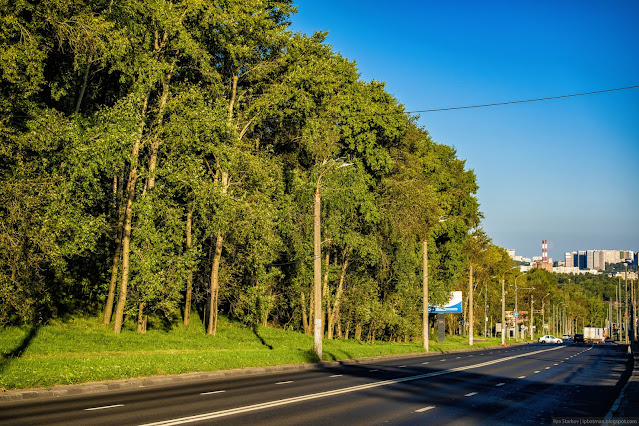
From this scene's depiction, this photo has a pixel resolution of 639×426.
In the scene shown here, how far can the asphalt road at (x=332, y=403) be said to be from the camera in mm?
12508

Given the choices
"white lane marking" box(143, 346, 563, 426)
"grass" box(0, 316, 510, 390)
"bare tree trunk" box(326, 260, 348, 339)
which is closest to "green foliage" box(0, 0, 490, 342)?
"bare tree trunk" box(326, 260, 348, 339)

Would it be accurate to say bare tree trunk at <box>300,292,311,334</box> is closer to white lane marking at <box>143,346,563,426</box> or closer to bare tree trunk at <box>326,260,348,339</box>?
bare tree trunk at <box>326,260,348,339</box>

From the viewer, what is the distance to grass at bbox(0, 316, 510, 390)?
17969 mm

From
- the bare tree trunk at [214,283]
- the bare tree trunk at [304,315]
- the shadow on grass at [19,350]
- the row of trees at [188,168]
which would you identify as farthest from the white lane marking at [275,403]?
the bare tree trunk at [304,315]

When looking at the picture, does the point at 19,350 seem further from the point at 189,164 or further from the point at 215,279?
the point at 215,279

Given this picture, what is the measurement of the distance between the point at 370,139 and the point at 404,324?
16.0 m

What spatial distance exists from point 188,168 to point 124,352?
9447 millimetres

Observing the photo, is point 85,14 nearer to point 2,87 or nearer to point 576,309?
point 2,87

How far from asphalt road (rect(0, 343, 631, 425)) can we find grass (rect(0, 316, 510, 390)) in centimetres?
151

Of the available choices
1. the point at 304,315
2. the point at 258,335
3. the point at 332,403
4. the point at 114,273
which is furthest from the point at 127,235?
the point at 304,315

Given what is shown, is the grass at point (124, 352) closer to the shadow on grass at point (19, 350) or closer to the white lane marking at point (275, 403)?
the shadow on grass at point (19, 350)

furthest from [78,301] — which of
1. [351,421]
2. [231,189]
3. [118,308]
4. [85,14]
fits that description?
[351,421]

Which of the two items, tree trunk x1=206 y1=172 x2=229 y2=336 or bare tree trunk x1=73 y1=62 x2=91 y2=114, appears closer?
bare tree trunk x1=73 y1=62 x2=91 y2=114

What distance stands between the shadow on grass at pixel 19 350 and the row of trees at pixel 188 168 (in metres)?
0.84
